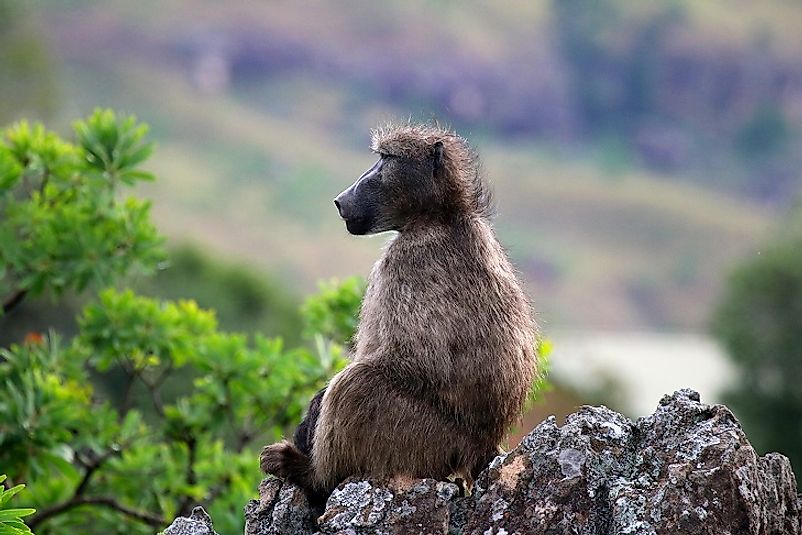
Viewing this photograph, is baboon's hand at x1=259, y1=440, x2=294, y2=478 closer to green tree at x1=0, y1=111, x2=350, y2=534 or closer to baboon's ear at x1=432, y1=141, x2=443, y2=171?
baboon's ear at x1=432, y1=141, x2=443, y2=171

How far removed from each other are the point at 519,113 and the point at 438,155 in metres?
47.4

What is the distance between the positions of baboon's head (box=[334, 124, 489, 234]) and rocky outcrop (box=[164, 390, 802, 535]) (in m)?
1.21

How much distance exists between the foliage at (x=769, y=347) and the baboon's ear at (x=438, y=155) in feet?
61.3

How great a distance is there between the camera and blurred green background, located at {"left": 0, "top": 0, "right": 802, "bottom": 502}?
46906 millimetres

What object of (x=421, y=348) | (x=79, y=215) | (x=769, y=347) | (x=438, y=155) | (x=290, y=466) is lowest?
(x=290, y=466)

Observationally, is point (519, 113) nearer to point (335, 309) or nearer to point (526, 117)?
point (526, 117)

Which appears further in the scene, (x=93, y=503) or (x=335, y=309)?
(x=335, y=309)

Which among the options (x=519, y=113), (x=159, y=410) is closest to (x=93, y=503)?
(x=159, y=410)

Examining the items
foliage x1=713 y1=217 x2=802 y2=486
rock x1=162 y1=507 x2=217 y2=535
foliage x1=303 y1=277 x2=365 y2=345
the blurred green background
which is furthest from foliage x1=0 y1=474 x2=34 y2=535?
the blurred green background

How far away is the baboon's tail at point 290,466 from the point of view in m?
4.86

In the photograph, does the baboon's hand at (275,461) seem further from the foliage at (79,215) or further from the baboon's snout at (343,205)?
the foliage at (79,215)

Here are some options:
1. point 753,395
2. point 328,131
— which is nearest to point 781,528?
point 753,395

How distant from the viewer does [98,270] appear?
7.21m

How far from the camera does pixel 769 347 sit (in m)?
23.2
